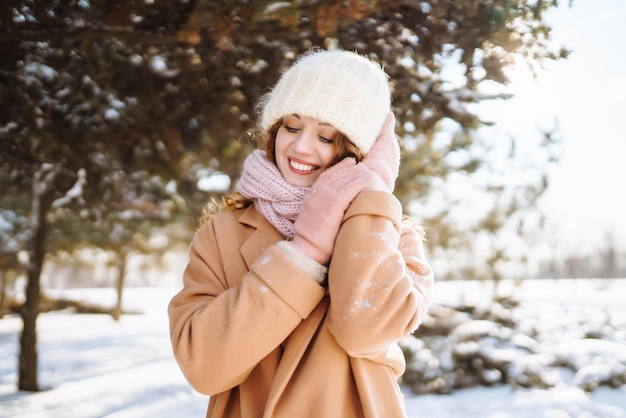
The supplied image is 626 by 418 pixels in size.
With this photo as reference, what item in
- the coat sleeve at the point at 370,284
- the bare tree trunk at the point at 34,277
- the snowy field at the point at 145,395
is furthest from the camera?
the bare tree trunk at the point at 34,277

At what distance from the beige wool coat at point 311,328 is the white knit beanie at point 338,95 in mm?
270

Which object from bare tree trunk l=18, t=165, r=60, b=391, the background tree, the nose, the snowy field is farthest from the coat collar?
bare tree trunk l=18, t=165, r=60, b=391

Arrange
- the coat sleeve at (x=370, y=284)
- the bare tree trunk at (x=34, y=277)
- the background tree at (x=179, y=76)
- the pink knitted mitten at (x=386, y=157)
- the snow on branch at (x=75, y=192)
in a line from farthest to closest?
the snow on branch at (x=75, y=192), the bare tree trunk at (x=34, y=277), the background tree at (x=179, y=76), the pink knitted mitten at (x=386, y=157), the coat sleeve at (x=370, y=284)

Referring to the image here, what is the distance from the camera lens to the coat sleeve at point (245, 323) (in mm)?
1273

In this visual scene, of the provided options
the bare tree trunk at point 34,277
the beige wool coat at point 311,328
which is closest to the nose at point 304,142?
the beige wool coat at point 311,328

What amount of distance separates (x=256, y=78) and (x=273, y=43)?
325 mm

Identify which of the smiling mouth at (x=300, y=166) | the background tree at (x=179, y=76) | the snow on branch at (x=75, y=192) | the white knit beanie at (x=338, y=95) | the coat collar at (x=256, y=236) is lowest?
the snow on branch at (x=75, y=192)

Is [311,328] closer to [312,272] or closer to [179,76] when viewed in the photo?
[312,272]

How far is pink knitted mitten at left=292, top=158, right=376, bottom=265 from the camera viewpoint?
1.35m

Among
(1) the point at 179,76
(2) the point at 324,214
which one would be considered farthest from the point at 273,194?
(1) the point at 179,76

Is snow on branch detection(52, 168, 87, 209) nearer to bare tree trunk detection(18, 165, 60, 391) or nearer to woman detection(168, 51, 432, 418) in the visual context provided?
bare tree trunk detection(18, 165, 60, 391)

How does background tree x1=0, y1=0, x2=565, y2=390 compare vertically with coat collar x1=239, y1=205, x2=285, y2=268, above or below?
below

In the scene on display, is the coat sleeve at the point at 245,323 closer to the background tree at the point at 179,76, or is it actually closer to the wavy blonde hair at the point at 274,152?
the wavy blonde hair at the point at 274,152

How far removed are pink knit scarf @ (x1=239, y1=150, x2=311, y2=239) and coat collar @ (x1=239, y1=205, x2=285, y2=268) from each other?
4 cm
